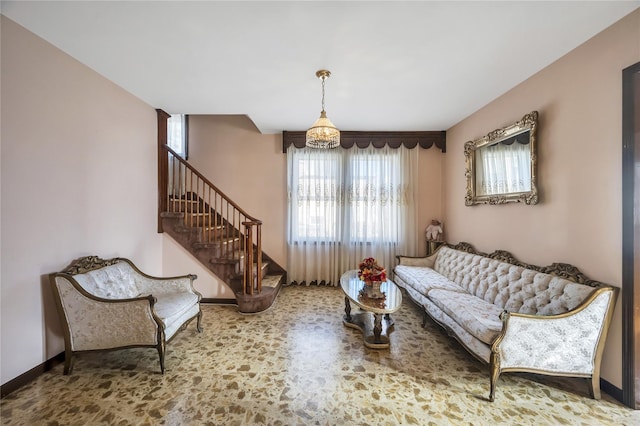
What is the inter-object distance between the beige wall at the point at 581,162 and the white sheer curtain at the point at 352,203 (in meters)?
1.63

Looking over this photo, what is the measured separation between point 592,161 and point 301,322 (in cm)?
321

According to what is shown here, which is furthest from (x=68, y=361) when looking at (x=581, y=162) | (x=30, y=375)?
(x=581, y=162)

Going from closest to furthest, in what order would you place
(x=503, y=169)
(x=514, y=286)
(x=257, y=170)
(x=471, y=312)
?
(x=471, y=312), (x=514, y=286), (x=503, y=169), (x=257, y=170)

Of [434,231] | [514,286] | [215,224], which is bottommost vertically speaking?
[514,286]

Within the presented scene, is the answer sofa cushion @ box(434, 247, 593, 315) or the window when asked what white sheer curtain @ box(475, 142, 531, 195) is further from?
the window

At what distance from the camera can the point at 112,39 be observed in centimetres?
197

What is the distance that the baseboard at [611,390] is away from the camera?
5.70ft

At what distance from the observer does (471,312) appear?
2.15 metres

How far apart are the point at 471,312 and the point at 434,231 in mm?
2184

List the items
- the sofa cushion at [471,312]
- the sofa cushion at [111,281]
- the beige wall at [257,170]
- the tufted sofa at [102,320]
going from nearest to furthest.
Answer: the sofa cushion at [471,312] < the tufted sofa at [102,320] < the sofa cushion at [111,281] < the beige wall at [257,170]

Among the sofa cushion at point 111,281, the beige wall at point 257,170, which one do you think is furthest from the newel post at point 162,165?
the sofa cushion at point 111,281

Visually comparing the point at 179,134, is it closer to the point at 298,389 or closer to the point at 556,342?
the point at 298,389

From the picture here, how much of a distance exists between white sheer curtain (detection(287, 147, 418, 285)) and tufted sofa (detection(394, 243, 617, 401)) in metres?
1.69

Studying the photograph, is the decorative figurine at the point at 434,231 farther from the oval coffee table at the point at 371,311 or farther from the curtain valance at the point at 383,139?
the oval coffee table at the point at 371,311
